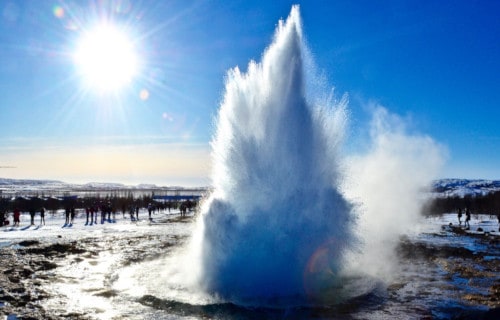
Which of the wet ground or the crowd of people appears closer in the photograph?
the wet ground

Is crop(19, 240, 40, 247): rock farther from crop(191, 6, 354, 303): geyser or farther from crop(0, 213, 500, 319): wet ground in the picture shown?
crop(191, 6, 354, 303): geyser

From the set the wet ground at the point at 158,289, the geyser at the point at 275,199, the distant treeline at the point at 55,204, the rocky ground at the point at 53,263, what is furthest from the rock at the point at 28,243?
the distant treeline at the point at 55,204

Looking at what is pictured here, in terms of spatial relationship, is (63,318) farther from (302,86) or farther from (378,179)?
(378,179)

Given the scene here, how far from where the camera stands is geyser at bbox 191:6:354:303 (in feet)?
40.9

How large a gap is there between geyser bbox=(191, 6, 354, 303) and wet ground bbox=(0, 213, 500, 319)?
1405 millimetres

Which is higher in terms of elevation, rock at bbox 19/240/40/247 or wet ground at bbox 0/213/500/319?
wet ground at bbox 0/213/500/319

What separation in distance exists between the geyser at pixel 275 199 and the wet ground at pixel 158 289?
141cm

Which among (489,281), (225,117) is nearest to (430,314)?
(489,281)

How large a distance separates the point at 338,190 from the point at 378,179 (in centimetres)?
2146

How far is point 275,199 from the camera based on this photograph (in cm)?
1303

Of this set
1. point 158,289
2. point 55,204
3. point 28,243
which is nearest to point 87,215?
point 28,243

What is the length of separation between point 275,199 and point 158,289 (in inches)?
172

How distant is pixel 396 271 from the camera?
15.8 m

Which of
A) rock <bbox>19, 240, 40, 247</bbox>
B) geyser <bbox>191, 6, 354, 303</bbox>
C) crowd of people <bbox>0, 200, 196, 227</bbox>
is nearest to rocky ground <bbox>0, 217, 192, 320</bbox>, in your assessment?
rock <bbox>19, 240, 40, 247</bbox>
